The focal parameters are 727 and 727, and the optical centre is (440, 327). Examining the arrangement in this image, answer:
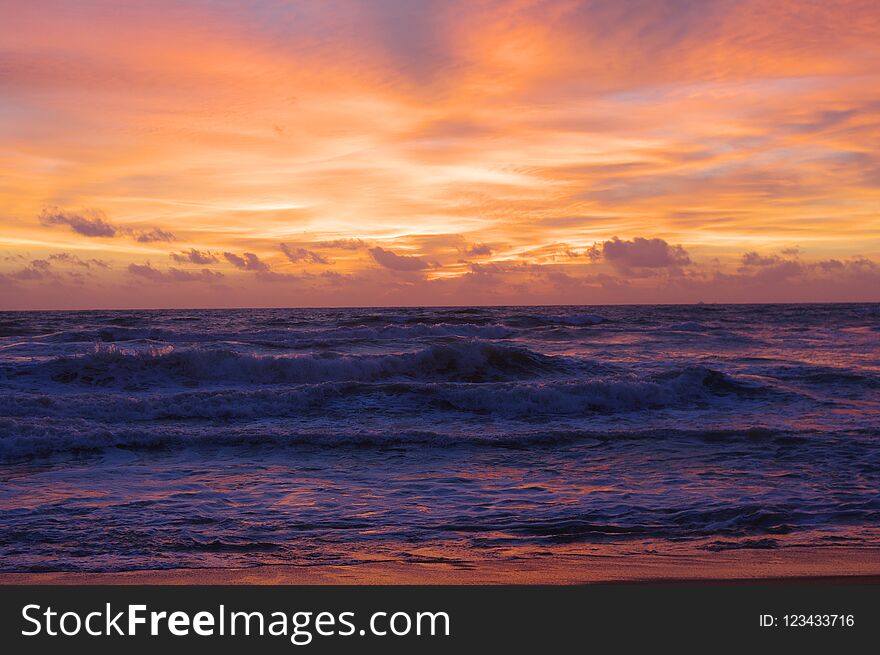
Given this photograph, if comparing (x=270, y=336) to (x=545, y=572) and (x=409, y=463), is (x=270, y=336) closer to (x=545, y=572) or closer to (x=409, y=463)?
(x=409, y=463)

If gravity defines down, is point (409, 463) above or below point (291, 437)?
below

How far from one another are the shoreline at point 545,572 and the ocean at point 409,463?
0.64ft

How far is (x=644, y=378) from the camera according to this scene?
59.0 ft

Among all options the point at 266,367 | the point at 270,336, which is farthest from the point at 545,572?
the point at 270,336

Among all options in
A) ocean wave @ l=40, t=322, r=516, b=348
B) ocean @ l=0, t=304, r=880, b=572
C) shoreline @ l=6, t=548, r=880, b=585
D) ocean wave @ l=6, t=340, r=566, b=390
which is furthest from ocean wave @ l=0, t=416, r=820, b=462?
ocean wave @ l=40, t=322, r=516, b=348

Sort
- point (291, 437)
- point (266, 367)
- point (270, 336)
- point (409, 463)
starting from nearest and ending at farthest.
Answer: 1. point (409, 463)
2. point (291, 437)
3. point (266, 367)
4. point (270, 336)

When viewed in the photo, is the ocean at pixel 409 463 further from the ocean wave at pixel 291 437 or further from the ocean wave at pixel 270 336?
the ocean wave at pixel 270 336

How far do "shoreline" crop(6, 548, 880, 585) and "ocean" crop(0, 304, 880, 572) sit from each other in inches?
7.6

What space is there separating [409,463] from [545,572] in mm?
4683

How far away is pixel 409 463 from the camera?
390 inches

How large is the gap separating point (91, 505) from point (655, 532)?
560 centimetres

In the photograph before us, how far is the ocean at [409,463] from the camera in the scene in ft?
20.7

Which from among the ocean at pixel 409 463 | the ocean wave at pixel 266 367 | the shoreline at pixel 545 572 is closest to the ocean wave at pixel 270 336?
the ocean wave at pixel 266 367

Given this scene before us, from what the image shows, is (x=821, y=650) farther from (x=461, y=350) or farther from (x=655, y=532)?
(x=461, y=350)
